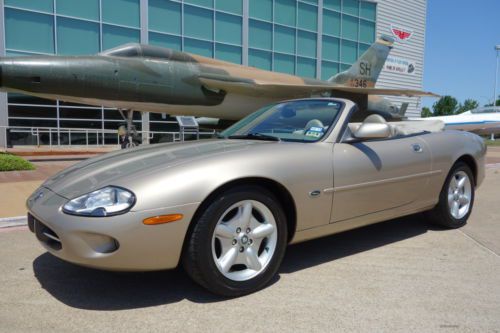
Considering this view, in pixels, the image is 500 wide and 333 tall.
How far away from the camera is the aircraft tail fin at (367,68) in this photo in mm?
17516

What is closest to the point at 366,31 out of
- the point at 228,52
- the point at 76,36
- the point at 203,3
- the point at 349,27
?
the point at 349,27

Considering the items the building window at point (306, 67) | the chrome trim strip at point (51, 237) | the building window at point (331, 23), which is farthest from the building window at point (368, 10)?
the chrome trim strip at point (51, 237)

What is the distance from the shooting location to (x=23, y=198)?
584 cm

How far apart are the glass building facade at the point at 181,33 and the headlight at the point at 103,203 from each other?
1605 centimetres

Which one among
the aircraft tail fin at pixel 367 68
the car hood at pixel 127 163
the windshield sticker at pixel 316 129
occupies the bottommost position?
the car hood at pixel 127 163

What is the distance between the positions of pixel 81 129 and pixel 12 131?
268 centimetres

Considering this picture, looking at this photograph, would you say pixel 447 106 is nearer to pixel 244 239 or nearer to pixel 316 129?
pixel 316 129

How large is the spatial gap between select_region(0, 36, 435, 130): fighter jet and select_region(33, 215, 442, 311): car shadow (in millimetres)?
7678

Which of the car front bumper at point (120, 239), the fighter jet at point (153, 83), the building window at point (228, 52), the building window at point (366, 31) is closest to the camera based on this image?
the car front bumper at point (120, 239)

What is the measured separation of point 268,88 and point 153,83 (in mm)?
3789

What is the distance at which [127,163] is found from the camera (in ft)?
9.76

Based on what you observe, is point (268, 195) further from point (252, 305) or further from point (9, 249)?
point (9, 249)

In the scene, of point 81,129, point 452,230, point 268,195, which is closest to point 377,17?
point 81,129

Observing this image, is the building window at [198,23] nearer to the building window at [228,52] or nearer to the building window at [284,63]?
the building window at [228,52]
